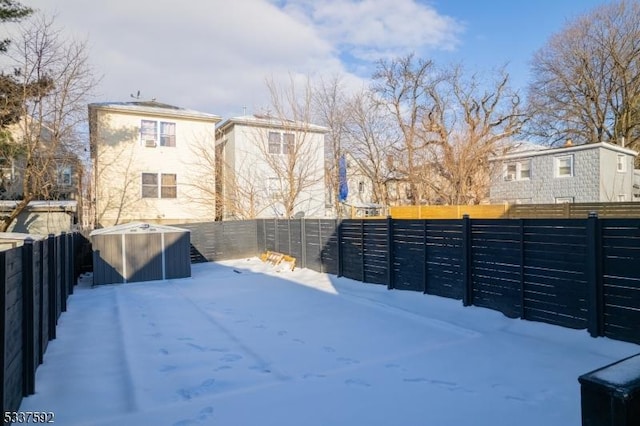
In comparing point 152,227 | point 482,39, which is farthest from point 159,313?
point 482,39

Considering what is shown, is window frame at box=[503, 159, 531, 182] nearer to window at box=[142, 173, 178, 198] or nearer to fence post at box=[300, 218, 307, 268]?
fence post at box=[300, 218, 307, 268]

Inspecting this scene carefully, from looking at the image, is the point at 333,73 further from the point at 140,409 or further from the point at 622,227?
the point at 140,409

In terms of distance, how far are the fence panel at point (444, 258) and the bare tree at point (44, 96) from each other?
1373cm

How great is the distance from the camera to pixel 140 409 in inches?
137

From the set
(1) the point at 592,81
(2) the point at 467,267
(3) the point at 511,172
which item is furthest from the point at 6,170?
(1) the point at 592,81

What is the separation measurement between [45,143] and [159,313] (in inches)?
446

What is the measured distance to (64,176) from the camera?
19.3m

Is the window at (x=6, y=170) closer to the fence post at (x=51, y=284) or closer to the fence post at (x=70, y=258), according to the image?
the fence post at (x=70, y=258)

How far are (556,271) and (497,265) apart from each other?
0.96m

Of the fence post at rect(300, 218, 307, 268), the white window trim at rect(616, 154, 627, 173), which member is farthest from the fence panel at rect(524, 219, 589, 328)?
the white window trim at rect(616, 154, 627, 173)

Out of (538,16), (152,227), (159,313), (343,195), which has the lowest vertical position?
(159,313)

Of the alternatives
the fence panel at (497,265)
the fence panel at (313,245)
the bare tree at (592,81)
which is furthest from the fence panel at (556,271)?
the bare tree at (592,81)

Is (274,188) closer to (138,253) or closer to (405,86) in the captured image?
(138,253)

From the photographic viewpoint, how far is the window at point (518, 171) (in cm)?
2244
